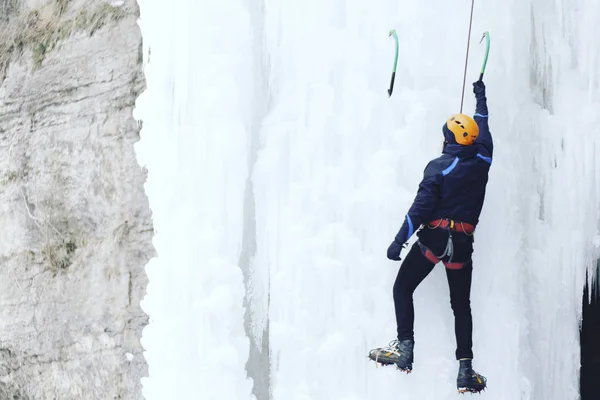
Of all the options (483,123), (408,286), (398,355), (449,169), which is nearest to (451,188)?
(449,169)

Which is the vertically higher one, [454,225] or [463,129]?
[463,129]

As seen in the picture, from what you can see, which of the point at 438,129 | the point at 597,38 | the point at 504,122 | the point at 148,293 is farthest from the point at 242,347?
the point at 597,38

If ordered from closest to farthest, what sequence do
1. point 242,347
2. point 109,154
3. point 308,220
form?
point 308,220 < point 242,347 < point 109,154

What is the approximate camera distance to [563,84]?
4.60 metres

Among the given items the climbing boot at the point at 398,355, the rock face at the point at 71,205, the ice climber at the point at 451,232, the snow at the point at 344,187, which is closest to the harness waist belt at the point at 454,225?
the ice climber at the point at 451,232

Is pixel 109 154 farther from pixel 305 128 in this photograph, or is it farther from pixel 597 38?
pixel 597 38

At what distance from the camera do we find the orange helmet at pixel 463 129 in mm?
3875

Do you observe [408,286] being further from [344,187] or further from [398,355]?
[344,187]

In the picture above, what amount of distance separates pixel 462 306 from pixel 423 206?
2.02 feet

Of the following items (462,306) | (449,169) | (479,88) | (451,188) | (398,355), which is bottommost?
(398,355)

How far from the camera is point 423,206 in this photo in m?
3.87

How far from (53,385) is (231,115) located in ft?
9.67

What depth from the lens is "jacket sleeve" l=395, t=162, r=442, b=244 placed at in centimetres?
387

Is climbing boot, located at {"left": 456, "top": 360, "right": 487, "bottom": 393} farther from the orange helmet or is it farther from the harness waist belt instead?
the orange helmet
